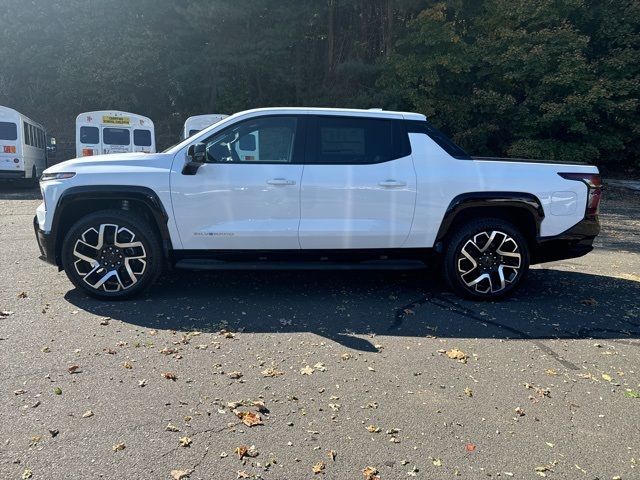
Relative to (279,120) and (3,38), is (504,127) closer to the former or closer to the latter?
(279,120)

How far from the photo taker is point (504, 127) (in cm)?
2206

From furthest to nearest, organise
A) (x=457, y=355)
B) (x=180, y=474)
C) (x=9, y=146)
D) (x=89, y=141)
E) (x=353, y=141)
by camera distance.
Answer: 1. (x=89, y=141)
2. (x=9, y=146)
3. (x=353, y=141)
4. (x=457, y=355)
5. (x=180, y=474)

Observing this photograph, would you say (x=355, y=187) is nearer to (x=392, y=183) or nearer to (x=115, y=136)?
(x=392, y=183)

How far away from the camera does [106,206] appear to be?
202 inches

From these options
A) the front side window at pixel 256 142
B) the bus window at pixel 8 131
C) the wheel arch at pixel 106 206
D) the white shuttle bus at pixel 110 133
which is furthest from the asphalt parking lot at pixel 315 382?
the bus window at pixel 8 131

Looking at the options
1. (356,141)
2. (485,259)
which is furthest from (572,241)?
(356,141)

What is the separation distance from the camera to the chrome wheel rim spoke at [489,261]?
5.25 meters

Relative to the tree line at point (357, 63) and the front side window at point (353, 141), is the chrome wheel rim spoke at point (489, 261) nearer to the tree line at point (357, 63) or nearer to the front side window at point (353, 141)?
A: the front side window at point (353, 141)

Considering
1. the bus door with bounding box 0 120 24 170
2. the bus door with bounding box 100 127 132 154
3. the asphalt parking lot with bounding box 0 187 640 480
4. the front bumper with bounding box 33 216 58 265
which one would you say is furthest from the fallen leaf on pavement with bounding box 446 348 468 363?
the bus door with bounding box 0 120 24 170

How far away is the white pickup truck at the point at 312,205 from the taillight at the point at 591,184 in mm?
15

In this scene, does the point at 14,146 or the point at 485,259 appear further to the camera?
the point at 14,146

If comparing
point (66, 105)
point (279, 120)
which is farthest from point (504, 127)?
point (66, 105)

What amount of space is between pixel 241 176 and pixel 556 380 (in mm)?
3269

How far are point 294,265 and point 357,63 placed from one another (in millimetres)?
20569
